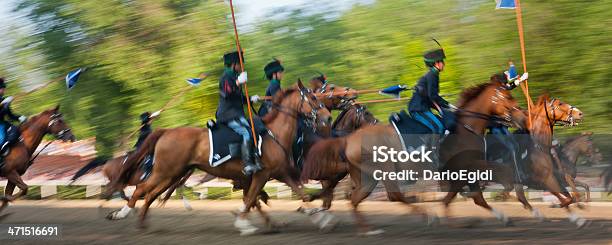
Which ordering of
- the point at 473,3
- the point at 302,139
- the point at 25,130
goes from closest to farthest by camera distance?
1. the point at 302,139
2. the point at 25,130
3. the point at 473,3

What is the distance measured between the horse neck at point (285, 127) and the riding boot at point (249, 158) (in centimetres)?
47

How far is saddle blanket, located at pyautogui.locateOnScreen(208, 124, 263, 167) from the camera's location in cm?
1312

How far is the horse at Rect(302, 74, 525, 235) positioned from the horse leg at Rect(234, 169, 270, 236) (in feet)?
2.80

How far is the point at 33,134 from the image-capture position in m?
15.8

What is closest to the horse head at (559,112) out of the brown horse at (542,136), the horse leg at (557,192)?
the brown horse at (542,136)

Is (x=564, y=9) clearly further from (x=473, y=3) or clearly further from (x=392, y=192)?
(x=392, y=192)

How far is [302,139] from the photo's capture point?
14570mm

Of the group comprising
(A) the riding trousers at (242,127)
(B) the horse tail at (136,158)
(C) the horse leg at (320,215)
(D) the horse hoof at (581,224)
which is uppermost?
(A) the riding trousers at (242,127)

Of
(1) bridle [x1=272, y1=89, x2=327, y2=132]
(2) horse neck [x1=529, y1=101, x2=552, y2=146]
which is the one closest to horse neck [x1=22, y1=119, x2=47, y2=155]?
(1) bridle [x1=272, y1=89, x2=327, y2=132]

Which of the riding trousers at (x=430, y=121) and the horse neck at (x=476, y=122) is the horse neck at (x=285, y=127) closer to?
the riding trousers at (x=430, y=121)

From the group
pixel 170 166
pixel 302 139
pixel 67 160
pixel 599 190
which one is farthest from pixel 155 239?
pixel 67 160

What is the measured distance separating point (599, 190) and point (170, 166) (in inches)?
421

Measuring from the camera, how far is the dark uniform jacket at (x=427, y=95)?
13227mm

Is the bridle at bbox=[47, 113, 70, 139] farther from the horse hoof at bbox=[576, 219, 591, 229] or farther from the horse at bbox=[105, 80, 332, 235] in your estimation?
the horse hoof at bbox=[576, 219, 591, 229]
